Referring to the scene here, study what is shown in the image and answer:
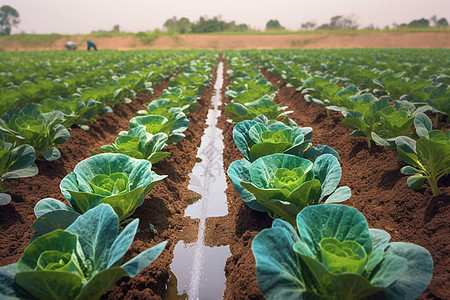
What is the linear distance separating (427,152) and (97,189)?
239 cm

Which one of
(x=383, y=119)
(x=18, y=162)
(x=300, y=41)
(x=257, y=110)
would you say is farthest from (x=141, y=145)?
(x=300, y=41)

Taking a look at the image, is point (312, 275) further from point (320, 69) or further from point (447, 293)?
point (320, 69)

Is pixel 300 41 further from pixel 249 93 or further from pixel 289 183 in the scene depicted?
pixel 289 183

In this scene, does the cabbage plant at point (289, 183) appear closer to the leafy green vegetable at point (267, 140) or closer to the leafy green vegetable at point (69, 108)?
the leafy green vegetable at point (267, 140)

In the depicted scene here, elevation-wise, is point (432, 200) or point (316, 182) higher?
point (316, 182)

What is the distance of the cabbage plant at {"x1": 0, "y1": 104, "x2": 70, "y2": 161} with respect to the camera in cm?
311

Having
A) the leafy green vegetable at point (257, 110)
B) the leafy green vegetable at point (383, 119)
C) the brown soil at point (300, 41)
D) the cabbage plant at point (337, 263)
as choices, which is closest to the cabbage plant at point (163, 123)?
the leafy green vegetable at point (257, 110)

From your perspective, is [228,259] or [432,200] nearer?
[228,259]

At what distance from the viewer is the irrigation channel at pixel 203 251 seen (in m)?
2.08

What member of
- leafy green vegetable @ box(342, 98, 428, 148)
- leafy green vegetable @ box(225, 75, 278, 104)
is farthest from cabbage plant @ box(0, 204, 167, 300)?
leafy green vegetable @ box(225, 75, 278, 104)

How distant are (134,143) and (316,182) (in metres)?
1.67

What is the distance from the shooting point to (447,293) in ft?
5.35

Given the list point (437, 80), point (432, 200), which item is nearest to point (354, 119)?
point (432, 200)

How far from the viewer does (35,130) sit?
122 inches
